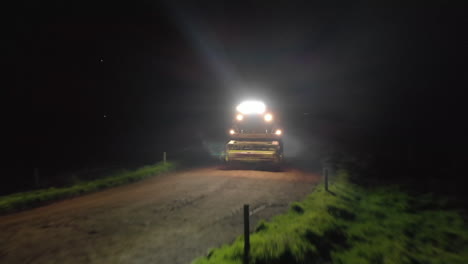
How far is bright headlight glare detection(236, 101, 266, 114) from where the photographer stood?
14.6 m

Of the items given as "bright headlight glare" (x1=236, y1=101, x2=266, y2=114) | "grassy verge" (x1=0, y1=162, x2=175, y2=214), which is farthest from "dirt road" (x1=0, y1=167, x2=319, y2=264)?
"bright headlight glare" (x1=236, y1=101, x2=266, y2=114)

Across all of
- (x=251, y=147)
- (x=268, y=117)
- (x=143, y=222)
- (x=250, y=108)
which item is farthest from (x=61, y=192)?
(x=268, y=117)

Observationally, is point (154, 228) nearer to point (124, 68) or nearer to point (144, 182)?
point (144, 182)

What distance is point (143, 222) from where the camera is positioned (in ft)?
21.6

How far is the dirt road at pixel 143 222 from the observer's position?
199 inches

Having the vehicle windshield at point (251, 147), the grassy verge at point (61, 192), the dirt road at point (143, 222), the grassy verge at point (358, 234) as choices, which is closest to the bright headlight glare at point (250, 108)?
the vehicle windshield at point (251, 147)

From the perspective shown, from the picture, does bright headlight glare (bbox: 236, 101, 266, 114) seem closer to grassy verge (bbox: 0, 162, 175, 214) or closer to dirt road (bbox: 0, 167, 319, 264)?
dirt road (bbox: 0, 167, 319, 264)

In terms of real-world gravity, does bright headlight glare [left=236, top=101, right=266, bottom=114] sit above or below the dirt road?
above

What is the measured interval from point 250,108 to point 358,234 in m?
9.77

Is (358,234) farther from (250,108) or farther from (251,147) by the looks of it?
(250,108)

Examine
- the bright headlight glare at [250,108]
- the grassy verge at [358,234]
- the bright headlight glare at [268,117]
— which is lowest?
the grassy verge at [358,234]

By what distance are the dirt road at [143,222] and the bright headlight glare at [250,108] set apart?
192 inches

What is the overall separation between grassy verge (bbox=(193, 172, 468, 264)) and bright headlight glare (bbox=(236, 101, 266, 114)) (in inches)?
282

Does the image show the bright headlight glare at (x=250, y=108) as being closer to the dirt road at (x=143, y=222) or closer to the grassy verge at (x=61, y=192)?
the dirt road at (x=143, y=222)
